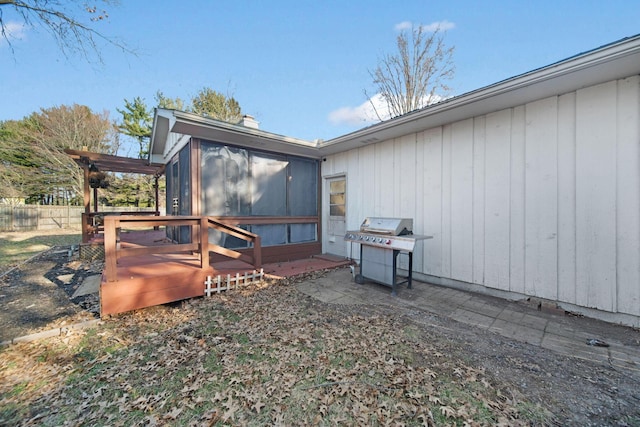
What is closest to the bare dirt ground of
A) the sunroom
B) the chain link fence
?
the sunroom

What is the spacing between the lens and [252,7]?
7.00m

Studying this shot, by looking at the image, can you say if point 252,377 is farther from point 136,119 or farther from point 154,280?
point 136,119

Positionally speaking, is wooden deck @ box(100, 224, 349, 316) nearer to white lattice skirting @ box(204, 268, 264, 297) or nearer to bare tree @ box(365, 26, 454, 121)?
white lattice skirting @ box(204, 268, 264, 297)

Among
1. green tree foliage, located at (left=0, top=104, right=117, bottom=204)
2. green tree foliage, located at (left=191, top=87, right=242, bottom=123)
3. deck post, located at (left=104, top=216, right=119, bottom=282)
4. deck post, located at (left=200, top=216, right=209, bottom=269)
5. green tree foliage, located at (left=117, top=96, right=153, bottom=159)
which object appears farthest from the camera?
green tree foliage, located at (left=117, top=96, right=153, bottom=159)

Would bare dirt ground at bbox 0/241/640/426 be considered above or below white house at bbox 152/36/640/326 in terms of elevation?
below

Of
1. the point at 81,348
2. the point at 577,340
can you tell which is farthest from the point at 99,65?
the point at 577,340

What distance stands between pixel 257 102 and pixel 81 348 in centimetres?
1908

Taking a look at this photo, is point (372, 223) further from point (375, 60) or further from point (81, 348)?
point (375, 60)

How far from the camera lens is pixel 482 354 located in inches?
99.7

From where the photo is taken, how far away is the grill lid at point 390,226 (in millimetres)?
4242

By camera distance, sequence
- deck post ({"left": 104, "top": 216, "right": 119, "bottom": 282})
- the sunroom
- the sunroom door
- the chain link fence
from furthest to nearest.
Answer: the chain link fence
the sunroom door
the sunroom
deck post ({"left": 104, "top": 216, "right": 119, "bottom": 282})

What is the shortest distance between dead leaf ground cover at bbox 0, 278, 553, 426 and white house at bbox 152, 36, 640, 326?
220cm

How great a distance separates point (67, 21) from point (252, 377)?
7.33m

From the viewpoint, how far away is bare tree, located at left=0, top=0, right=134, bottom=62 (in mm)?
4586
